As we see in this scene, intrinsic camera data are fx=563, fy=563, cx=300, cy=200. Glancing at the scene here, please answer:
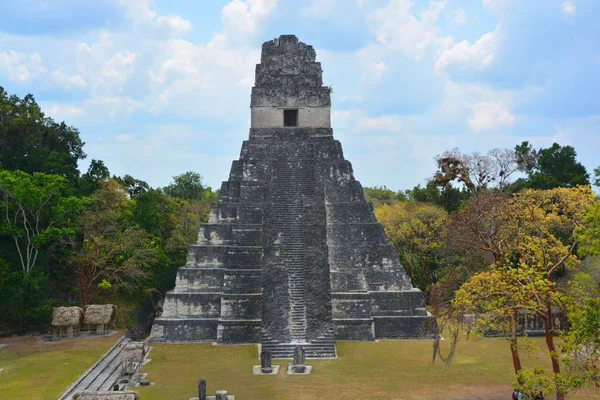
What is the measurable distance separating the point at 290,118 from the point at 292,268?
30.5ft

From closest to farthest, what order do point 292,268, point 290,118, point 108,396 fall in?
point 108,396 < point 292,268 < point 290,118

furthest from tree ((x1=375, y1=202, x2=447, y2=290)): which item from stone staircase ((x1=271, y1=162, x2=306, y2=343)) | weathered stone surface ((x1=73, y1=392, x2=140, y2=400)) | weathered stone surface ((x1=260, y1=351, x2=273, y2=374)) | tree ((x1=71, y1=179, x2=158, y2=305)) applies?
weathered stone surface ((x1=73, y1=392, x2=140, y2=400))

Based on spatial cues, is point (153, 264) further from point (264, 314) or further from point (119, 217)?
point (264, 314)

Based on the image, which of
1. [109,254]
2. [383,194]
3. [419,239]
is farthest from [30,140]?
[383,194]

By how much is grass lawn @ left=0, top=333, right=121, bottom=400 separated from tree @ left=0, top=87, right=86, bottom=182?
25.5ft

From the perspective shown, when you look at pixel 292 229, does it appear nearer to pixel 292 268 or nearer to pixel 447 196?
pixel 292 268

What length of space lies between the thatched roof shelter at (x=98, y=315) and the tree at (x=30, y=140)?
718 cm

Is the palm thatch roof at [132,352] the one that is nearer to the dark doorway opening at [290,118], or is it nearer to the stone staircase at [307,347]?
the stone staircase at [307,347]

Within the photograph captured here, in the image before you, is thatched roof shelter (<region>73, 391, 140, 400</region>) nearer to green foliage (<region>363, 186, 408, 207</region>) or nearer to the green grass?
the green grass

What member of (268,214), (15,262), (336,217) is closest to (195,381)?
(268,214)

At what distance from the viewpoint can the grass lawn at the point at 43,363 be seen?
13484mm

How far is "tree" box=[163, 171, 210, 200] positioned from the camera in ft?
150

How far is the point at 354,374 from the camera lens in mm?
14406

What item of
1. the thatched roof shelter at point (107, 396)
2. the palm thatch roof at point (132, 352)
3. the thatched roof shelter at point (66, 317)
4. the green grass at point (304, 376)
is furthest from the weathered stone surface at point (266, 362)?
the thatched roof shelter at point (66, 317)
